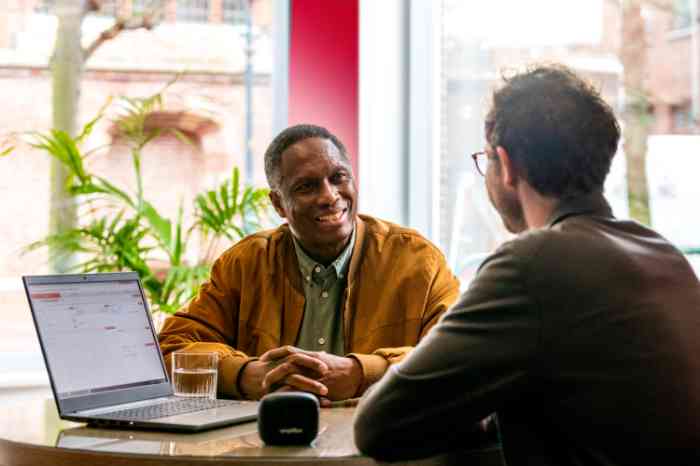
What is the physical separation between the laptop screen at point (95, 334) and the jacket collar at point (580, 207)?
96 cm

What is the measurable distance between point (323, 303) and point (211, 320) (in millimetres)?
287

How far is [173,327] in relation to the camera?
2.81 meters

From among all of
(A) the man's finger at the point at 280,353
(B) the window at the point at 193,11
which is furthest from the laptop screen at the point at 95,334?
(B) the window at the point at 193,11

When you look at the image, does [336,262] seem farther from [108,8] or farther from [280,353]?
[108,8]

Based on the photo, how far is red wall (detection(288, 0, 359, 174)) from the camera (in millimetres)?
5184

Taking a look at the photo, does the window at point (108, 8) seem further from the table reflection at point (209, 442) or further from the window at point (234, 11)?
the table reflection at point (209, 442)

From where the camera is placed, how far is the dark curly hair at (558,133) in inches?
69.6

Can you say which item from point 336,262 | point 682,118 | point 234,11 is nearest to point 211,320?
point 336,262

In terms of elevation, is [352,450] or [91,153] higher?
[91,153]

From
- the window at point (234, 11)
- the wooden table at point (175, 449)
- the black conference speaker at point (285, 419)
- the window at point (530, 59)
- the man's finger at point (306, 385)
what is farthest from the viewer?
the window at point (234, 11)

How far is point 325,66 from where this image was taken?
5.19 metres

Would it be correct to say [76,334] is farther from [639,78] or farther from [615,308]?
[639,78]

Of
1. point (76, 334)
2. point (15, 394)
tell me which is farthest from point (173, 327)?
point (15, 394)

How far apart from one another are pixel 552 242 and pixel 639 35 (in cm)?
377
